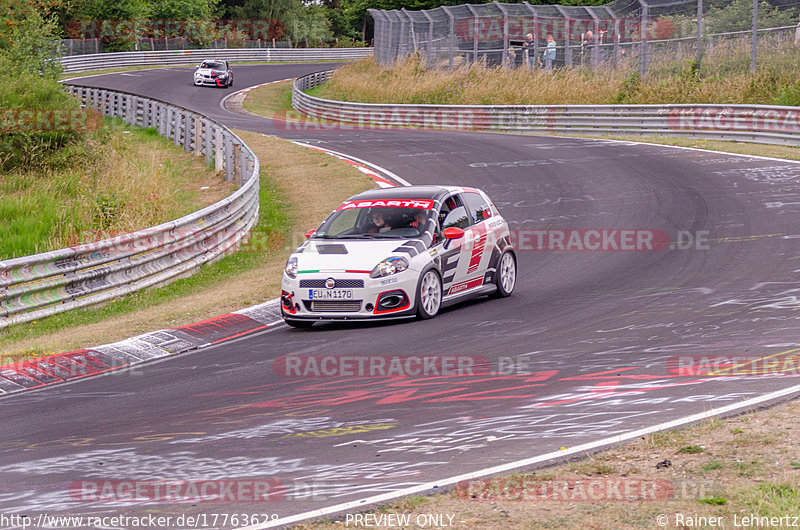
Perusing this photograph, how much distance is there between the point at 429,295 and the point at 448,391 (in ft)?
11.4

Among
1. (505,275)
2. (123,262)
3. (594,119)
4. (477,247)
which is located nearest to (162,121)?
(594,119)

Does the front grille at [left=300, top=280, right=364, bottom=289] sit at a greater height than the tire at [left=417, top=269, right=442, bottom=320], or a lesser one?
greater

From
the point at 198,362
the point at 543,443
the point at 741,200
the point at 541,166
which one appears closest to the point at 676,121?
the point at 541,166

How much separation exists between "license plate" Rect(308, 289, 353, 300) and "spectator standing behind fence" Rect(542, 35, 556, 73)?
27321 millimetres

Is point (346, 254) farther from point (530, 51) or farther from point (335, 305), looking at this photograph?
point (530, 51)

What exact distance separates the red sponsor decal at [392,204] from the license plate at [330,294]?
167 centimetres

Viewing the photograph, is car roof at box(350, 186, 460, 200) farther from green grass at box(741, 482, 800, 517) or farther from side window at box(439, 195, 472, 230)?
green grass at box(741, 482, 800, 517)

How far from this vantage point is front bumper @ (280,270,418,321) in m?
10.8

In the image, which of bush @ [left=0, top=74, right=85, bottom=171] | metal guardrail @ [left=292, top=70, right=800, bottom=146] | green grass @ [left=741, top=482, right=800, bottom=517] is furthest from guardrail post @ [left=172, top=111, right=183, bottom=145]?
green grass @ [left=741, top=482, right=800, bottom=517]

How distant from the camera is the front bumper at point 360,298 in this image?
10844 millimetres

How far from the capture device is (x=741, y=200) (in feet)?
57.8

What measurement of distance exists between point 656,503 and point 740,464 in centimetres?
77

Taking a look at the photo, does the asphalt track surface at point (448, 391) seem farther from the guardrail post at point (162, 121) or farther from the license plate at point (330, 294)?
the guardrail post at point (162, 121)

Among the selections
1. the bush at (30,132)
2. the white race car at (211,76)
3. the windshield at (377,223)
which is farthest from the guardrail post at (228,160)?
the white race car at (211,76)
